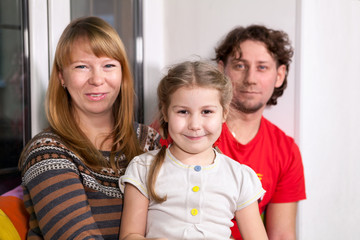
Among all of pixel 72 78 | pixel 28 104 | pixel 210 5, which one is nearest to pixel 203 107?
pixel 72 78

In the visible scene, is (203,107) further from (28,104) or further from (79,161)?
(28,104)

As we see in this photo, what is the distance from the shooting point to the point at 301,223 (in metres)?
2.06

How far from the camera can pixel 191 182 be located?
1.25 metres

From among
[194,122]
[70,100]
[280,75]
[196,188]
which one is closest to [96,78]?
[70,100]

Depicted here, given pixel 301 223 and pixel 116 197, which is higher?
pixel 116 197

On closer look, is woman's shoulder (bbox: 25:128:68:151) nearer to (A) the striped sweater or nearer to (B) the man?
(A) the striped sweater

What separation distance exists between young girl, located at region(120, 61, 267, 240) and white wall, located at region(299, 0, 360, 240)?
925mm

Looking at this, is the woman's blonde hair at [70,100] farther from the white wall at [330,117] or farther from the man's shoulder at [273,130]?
the white wall at [330,117]

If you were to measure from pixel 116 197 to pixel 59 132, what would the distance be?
1.01ft

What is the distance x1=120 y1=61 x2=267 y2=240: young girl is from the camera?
1225 millimetres

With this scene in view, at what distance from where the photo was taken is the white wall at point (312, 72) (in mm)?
2069

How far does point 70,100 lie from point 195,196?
662 mm

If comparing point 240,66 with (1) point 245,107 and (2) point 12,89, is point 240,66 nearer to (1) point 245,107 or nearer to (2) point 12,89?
(1) point 245,107

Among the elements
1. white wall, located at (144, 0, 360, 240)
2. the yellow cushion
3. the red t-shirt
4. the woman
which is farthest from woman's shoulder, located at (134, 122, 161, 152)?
white wall, located at (144, 0, 360, 240)
